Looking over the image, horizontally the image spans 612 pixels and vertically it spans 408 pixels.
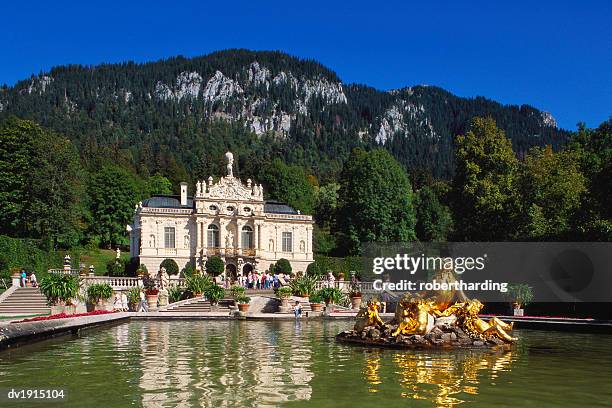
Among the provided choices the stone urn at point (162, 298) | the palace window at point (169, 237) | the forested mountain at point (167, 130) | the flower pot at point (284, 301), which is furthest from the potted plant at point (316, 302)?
the forested mountain at point (167, 130)

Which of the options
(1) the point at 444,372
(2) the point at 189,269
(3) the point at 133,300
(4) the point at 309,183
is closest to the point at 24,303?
(3) the point at 133,300

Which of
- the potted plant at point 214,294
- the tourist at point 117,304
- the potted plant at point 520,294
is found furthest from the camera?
the potted plant at point 214,294

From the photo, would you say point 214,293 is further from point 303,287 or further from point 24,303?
point 24,303

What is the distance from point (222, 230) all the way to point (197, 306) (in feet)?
84.8

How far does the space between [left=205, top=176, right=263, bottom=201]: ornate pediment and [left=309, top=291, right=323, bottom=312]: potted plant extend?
27390 millimetres

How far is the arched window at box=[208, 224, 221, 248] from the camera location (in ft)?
192

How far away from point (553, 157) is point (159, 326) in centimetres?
2723

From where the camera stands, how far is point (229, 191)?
5969cm

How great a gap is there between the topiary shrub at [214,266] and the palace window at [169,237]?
4.20 m

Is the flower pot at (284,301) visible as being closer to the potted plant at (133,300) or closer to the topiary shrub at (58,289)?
the potted plant at (133,300)

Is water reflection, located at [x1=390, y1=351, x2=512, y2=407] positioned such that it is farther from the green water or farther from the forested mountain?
the forested mountain

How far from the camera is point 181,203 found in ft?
195

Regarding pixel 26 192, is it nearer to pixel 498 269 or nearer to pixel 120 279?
pixel 120 279

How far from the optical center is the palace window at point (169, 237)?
187 feet
